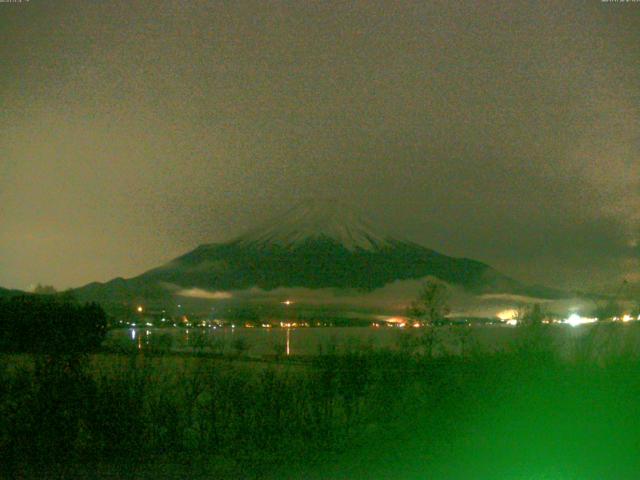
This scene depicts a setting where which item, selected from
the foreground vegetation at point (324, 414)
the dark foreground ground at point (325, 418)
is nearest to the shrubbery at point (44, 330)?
the foreground vegetation at point (324, 414)

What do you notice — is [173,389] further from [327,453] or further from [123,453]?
[327,453]

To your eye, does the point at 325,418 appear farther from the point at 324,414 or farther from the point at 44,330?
the point at 44,330

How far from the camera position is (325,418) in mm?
11594

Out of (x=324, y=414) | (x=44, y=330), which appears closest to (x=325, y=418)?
(x=324, y=414)

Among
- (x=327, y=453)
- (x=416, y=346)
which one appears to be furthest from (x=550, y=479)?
(x=416, y=346)

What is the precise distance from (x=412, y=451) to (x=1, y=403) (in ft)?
16.9

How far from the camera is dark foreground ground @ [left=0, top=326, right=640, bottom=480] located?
33.2 ft

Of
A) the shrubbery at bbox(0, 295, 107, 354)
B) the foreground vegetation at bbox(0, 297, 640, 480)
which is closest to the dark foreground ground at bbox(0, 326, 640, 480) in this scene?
the foreground vegetation at bbox(0, 297, 640, 480)

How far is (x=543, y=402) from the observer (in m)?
11.9

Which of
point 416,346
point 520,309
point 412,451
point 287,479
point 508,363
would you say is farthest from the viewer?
point 520,309

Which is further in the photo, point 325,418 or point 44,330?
point 44,330

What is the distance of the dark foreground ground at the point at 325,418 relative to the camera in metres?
10.1

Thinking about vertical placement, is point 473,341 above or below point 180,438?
above

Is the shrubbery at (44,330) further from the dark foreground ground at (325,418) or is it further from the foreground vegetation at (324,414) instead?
the dark foreground ground at (325,418)
